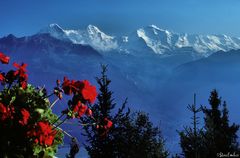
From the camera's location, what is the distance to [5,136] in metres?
4.85

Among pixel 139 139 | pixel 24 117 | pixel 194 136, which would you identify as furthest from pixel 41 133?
pixel 139 139

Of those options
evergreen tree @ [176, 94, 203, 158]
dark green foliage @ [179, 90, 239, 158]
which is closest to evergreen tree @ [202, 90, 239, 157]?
dark green foliage @ [179, 90, 239, 158]

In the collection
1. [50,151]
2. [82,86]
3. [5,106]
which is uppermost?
[82,86]

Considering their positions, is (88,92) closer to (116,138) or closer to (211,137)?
(211,137)

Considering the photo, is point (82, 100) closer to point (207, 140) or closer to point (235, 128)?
point (207, 140)

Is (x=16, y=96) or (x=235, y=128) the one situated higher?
(x=235, y=128)

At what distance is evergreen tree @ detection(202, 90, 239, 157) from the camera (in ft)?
50.8

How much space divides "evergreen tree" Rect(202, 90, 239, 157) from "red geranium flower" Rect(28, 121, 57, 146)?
9.93 m

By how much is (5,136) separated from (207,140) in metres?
11.9

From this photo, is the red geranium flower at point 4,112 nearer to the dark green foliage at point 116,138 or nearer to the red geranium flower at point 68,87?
the red geranium flower at point 68,87

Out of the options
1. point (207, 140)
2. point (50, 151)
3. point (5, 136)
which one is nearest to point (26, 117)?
point (5, 136)

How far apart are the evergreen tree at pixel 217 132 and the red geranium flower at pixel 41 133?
993cm

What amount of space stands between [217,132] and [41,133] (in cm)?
1395

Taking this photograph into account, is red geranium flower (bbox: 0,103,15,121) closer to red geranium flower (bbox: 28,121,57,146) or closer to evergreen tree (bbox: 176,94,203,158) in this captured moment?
red geranium flower (bbox: 28,121,57,146)
